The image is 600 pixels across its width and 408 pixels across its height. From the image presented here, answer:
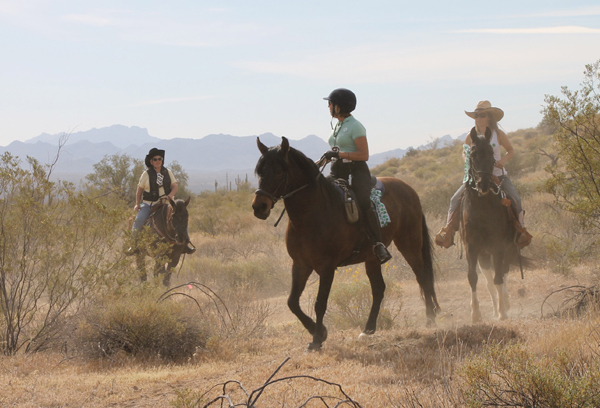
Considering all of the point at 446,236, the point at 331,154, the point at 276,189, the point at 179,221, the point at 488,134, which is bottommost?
the point at 446,236

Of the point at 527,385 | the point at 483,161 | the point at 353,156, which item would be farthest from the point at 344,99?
the point at 527,385

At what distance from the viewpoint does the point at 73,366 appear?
684cm

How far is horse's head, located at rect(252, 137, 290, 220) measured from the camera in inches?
238

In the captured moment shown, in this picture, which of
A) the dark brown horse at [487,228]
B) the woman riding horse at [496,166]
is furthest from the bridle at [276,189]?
the woman riding horse at [496,166]

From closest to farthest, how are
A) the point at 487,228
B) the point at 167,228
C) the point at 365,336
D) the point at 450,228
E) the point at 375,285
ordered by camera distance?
1. the point at 365,336
2. the point at 375,285
3. the point at 487,228
4. the point at 450,228
5. the point at 167,228

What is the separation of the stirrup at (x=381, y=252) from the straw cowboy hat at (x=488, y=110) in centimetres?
336

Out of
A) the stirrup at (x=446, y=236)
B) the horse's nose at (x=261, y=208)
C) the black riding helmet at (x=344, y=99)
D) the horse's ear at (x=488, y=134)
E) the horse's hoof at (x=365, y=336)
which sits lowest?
the horse's hoof at (x=365, y=336)

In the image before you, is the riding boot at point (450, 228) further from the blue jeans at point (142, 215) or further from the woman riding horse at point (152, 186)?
the blue jeans at point (142, 215)

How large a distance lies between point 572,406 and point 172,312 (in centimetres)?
523

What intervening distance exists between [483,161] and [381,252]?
2383 millimetres

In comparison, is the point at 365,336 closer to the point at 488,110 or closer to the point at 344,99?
the point at 344,99

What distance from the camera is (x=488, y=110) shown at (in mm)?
9164

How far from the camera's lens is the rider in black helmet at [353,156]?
7.03 metres

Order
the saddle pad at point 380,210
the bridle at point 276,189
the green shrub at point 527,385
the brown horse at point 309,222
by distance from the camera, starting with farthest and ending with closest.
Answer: the saddle pad at point 380,210 < the brown horse at point 309,222 < the bridle at point 276,189 < the green shrub at point 527,385
